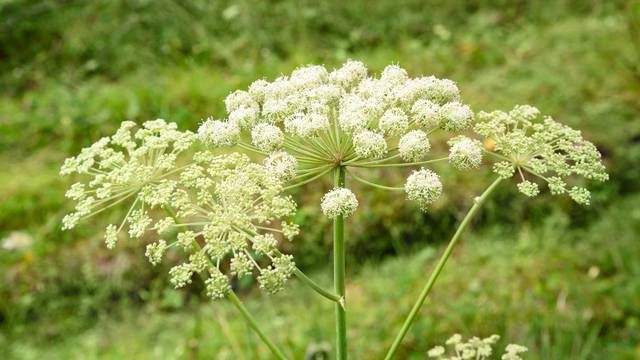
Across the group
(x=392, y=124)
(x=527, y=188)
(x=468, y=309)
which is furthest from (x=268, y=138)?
(x=468, y=309)

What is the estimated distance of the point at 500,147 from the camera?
7.04ft

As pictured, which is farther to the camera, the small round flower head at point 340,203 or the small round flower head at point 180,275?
the small round flower head at point 340,203

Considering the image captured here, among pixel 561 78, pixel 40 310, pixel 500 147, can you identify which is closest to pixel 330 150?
pixel 500 147

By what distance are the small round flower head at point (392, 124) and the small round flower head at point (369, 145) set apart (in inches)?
3.6

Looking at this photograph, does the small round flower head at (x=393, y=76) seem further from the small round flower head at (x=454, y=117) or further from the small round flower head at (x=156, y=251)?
the small round flower head at (x=156, y=251)

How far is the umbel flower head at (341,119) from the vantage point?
2.03m

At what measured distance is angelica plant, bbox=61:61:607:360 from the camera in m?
1.85

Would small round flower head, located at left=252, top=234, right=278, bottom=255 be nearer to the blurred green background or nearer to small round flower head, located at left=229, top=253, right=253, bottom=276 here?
small round flower head, located at left=229, top=253, right=253, bottom=276

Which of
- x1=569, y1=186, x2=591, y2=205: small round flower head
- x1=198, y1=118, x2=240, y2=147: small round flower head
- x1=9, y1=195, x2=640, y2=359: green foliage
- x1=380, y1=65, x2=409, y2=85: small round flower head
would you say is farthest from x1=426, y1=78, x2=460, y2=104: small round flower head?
x1=9, y1=195, x2=640, y2=359: green foliage

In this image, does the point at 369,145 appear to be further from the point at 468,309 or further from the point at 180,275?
the point at 468,309

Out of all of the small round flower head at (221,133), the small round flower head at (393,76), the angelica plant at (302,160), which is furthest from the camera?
the small round flower head at (393,76)

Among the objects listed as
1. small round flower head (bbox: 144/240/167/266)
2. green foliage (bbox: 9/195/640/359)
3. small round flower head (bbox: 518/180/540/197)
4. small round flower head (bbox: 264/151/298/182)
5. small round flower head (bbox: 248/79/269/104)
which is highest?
small round flower head (bbox: 248/79/269/104)

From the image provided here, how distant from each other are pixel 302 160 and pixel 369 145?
232mm

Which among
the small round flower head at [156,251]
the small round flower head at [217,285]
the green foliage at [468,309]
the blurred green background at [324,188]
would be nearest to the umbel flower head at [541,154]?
the small round flower head at [217,285]
